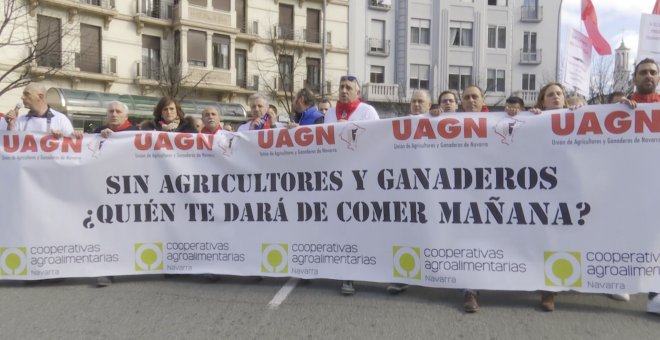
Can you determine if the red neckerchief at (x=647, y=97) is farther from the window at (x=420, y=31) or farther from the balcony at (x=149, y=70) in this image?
the window at (x=420, y=31)

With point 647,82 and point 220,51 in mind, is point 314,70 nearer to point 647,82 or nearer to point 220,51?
point 220,51

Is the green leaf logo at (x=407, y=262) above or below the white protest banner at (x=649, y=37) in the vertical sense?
below

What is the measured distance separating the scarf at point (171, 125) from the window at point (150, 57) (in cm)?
2711

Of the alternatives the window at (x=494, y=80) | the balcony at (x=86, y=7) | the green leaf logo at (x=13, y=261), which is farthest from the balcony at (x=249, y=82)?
the green leaf logo at (x=13, y=261)

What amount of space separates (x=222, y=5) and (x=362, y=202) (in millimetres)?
31944

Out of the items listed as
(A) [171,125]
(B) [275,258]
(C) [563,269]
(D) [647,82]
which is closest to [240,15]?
(A) [171,125]

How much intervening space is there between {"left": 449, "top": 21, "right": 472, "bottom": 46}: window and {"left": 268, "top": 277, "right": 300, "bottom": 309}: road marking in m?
39.6

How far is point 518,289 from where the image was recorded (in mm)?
4887

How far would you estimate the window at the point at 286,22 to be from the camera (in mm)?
37750

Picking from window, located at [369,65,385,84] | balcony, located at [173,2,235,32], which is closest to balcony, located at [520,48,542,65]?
window, located at [369,65,385,84]

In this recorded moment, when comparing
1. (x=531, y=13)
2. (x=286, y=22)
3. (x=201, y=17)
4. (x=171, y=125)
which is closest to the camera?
(x=171, y=125)

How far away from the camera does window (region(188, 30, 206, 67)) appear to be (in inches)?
1313

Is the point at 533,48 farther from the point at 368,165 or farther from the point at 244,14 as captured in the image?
the point at 368,165

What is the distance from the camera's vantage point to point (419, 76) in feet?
139
